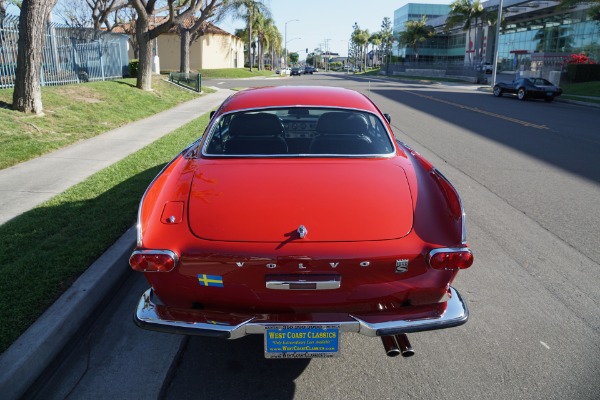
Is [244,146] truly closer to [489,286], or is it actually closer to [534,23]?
[489,286]

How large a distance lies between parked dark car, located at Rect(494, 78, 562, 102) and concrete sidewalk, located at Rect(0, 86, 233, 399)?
21.1 meters

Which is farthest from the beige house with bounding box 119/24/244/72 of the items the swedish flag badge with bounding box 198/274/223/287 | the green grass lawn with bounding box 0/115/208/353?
the swedish flag badge with bounding box 198/274/223/287

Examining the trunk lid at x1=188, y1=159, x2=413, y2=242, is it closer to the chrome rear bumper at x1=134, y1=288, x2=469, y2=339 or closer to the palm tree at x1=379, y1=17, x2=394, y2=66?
the chrome rear bumper at x1=134, y1=288, x2=469, y2=339

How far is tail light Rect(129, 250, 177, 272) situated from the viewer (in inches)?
106

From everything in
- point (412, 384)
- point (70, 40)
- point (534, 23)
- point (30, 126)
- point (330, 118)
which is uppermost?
point (534, 23)

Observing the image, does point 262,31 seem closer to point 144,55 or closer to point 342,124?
point 144,55

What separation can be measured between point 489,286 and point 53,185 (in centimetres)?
570

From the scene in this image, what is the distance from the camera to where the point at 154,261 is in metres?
2.70

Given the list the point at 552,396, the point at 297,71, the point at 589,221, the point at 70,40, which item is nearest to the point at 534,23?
the point at 297,71

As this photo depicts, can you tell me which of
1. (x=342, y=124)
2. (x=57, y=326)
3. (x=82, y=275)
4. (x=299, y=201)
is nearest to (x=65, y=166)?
(x=82, y=275)

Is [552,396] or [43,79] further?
[43,79]

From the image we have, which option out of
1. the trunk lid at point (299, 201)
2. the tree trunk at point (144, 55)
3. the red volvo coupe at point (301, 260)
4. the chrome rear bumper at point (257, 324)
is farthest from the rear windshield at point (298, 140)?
the tree trunk at point (144, 55)

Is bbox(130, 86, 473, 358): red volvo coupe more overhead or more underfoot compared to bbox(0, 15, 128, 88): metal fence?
more underfoot

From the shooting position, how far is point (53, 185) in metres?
6.68
